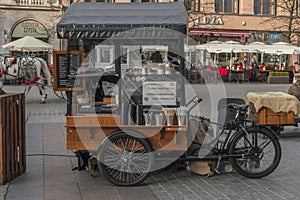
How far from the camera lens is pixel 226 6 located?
1592 inches

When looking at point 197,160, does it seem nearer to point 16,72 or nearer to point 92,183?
point 92,183

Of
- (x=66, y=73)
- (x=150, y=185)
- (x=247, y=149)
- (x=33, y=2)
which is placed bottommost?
(x=150, y=185)

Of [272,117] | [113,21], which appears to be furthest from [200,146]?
[272,117]

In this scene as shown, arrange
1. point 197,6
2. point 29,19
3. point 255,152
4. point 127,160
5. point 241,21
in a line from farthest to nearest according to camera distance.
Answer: point 241,21
point 197,6
point 29,19
point 255,152
point 127,160

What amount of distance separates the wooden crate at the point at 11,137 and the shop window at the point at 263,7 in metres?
37.2

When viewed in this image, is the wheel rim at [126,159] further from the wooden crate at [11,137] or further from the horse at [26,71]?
the horse at [26,71]

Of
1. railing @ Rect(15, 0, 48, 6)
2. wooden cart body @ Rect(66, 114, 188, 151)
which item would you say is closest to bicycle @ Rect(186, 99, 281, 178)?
wooden cart body @ Rect(66, 114, 188, 151)

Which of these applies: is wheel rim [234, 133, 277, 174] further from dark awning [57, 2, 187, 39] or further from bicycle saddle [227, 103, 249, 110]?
dark awning [57, 2, 187, 39]

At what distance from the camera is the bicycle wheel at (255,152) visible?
6346 millimetres

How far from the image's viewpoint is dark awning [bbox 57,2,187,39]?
20.0ft

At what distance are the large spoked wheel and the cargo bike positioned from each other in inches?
0.5

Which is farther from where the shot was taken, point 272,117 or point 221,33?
point 221,33

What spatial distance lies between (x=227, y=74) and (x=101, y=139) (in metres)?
23.6

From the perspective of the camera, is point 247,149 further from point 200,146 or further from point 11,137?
point 11,137
